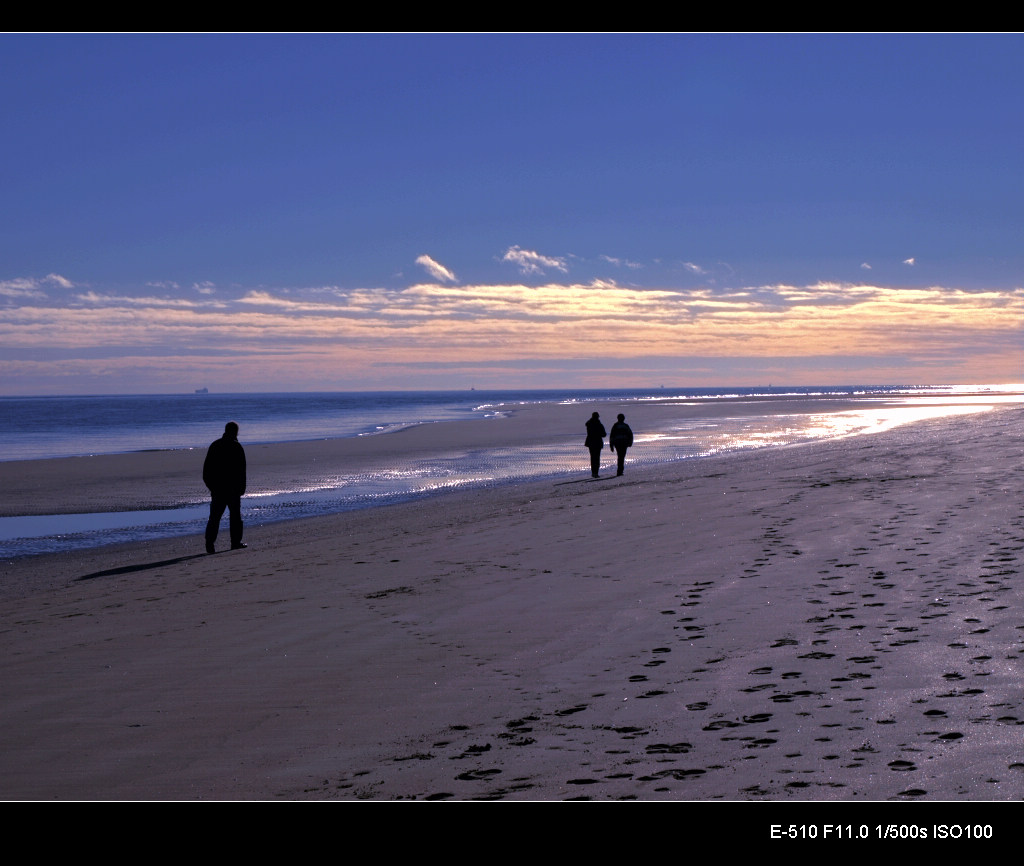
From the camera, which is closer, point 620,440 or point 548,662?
point 548,662

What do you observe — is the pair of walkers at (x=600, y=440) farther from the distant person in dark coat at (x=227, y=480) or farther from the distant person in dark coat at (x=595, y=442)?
the distant person in dark coat at (x=227, y=480)

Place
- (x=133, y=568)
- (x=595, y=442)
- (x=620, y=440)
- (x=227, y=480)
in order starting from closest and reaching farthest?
1. (x=133, y=568)
2. (x=227, y=480)
3. (x=595, y=442)
4. (x=620, y=440)

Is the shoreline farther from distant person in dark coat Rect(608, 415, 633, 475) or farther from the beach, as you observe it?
the beach

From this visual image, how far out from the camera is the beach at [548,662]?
4688 millimetres

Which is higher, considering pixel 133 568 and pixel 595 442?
pixel 595 442

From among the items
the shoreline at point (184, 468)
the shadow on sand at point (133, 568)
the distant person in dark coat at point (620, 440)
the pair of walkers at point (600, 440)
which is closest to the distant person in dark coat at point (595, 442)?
the pair of walkers at point (600, 440)

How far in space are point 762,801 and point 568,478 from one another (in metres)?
20.3

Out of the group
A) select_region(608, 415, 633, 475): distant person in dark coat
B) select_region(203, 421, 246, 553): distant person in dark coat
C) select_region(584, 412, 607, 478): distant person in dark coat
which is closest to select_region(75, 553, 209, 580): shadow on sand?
select_region(203, 421, 246, 553): distant person in dark coat

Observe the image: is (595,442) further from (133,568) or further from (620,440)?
(133,568)

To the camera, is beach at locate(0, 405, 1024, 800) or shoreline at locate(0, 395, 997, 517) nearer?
beach at locate(0, 405, 1024, 800)

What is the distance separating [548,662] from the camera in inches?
269

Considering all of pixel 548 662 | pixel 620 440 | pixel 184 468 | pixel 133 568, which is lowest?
pixel 133 568

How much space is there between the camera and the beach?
469 cm

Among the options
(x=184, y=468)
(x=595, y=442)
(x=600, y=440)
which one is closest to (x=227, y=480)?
(x=595, y=442)
